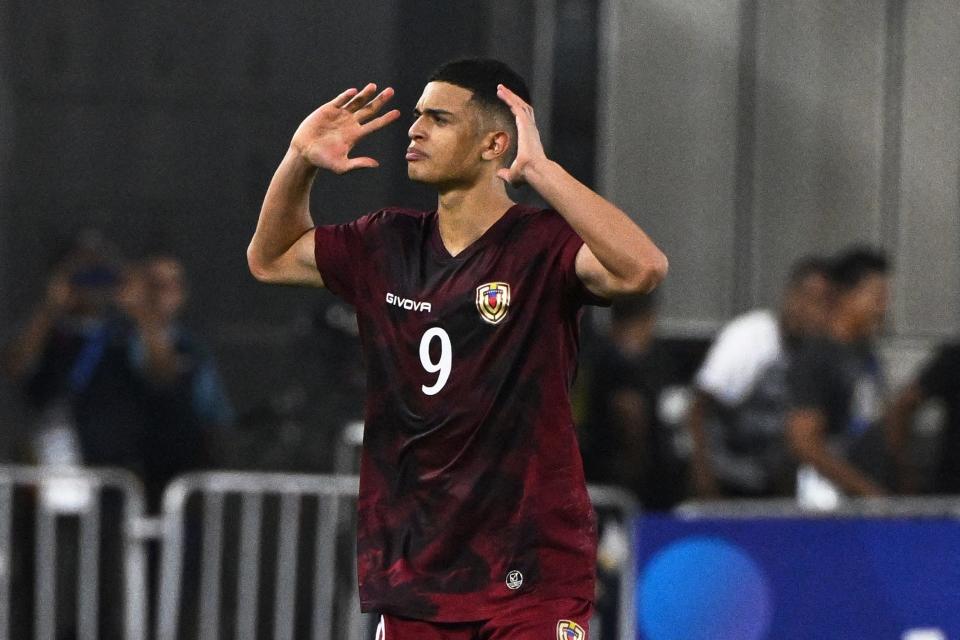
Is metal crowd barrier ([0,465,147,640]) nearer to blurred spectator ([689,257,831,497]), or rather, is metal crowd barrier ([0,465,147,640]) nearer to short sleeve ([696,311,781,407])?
blurred spectator ([689,257,831,497])

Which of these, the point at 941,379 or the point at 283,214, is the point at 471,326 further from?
the point at 941,379

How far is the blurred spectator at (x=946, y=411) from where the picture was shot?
28.3 feet

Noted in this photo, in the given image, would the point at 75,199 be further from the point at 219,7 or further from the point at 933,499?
the point at 933,499

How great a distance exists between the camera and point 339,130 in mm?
4590

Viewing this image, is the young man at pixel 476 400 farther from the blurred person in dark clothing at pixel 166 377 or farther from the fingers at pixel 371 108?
the blurred person in dark clothing at pixel 166 377

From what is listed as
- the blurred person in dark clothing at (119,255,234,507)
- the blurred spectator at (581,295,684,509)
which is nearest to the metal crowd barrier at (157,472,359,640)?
the blurred person in dark clothing at (119,255,234,507)

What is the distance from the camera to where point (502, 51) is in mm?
9398

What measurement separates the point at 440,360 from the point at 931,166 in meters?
Answer: 6.72

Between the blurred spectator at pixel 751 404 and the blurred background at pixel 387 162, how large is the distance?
0.14 meters

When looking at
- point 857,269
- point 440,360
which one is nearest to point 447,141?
point 440,360

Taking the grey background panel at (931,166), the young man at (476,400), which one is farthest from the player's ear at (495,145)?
the grey background panel at (931,166)

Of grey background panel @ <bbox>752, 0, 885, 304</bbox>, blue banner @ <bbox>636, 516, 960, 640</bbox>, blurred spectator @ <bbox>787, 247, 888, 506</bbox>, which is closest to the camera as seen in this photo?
blue banner @ <bbox>636, 516, 960, 640</bbox>

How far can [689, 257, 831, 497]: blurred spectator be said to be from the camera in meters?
8.73

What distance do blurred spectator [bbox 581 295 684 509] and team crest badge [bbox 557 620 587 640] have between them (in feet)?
14.1
